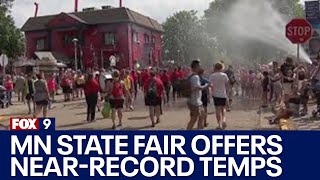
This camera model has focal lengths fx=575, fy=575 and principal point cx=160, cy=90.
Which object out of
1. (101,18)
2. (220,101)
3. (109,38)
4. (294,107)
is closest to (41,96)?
(220,101)

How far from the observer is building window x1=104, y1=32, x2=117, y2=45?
65.4 meters

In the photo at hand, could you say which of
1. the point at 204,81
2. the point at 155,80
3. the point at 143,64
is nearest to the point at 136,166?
the point at 204,81

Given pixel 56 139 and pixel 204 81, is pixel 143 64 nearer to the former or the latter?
pixel 204 81

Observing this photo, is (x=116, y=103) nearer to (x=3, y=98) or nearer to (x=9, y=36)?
(x=3, y=98)

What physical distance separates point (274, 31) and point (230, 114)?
16641 mm

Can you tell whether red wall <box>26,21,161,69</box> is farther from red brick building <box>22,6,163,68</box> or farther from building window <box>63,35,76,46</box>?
building window <box>63,35,76,46</box>

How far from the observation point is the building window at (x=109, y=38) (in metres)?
65.4

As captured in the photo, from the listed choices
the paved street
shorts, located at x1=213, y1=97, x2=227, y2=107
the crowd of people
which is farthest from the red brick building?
shorts, located at x1=213, y1=97, x2=227, y2=107

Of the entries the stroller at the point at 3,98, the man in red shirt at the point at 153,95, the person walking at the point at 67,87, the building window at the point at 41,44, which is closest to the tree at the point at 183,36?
the building window at the point at 41,44

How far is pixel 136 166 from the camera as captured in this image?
5.52 meters

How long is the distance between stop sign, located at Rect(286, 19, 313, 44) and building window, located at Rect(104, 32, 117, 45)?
51.4m

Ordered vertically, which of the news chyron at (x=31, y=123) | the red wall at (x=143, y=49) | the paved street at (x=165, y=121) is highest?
the red wall at (x=143, y=49)

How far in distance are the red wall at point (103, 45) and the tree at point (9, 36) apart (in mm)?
3156

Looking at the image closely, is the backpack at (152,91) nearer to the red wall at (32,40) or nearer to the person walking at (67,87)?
the person walking at (67,87)
